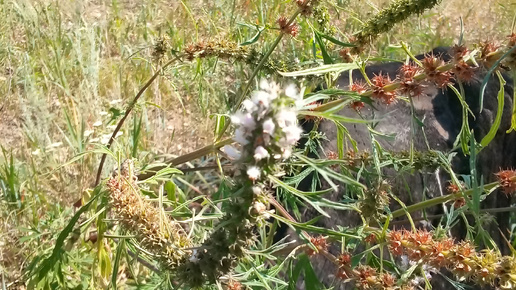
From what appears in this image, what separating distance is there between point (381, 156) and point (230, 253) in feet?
2.45

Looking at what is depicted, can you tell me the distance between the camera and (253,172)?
80 centimetres

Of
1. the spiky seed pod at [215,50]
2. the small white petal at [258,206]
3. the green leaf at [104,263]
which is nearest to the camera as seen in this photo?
the small white petal at [258,206]

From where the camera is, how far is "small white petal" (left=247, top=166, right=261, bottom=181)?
2.61 feet

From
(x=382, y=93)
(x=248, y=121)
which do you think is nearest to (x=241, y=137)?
(x=248, y=121)

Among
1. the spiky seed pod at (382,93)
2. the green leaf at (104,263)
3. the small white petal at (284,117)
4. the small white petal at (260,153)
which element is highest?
the small white petal at (284,117)

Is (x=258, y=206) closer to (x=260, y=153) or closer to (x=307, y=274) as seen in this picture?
(x=260, y=153)

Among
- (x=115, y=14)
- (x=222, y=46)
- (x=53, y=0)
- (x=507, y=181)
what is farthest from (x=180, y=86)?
(x=507, y=181)

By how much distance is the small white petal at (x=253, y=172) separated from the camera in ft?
2.61

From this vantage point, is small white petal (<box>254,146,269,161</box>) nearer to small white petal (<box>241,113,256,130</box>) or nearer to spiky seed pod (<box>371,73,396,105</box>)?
small white petal (<box>241,113,256,130</box>)

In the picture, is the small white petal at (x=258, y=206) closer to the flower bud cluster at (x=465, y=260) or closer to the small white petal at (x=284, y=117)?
the small white petal at (x=284, y=117)

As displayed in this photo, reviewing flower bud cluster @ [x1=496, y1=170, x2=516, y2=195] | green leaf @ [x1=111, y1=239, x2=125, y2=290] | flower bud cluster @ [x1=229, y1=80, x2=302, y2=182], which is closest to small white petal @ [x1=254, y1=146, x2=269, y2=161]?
flower bud cluster @ [x1=229, y1=80, x2=302, y2=182]

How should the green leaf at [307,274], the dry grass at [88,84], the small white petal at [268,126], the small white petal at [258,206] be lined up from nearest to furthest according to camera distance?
1. the small white petal at [268,126]
2. the small white petal at [258,206]
3. the green leaf at [307,274]
4. the dry grass at [88,84]

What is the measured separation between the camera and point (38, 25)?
3.25 meters

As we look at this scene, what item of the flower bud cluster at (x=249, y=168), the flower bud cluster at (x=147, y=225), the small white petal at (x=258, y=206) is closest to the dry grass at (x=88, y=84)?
the flower bud cluster at (x=147, y=225)
